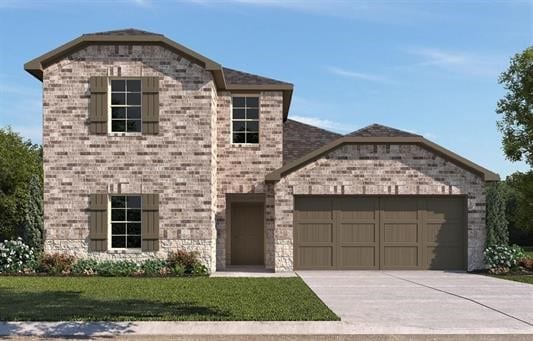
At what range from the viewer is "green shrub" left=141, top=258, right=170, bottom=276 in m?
18.2

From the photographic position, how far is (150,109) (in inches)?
739

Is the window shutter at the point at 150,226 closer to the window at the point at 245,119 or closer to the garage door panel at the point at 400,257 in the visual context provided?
the window at the point at 245,119

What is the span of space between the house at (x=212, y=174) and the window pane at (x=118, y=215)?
4 cm

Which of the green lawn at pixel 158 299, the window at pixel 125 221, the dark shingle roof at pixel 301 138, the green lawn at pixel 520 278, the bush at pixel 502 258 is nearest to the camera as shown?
the green lawn at pixel 158 299

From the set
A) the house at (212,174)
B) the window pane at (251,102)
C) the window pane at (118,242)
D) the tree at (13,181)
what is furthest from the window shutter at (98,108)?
the tree at (13,181)

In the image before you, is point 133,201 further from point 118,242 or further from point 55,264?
point 55,264

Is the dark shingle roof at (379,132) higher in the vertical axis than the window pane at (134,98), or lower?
lower

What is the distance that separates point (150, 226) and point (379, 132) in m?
7.84

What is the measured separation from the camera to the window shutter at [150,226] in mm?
18594

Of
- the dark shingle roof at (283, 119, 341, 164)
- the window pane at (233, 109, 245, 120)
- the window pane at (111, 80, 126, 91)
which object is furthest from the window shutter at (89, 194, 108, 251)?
the dark shingle roof at (283, 119, 341, 164)

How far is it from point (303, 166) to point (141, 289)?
7.21m

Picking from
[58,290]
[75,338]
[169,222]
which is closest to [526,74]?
[169,222]

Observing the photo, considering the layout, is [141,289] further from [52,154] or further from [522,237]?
[522,237]

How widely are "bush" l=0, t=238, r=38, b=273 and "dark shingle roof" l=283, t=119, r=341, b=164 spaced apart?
8640mm
